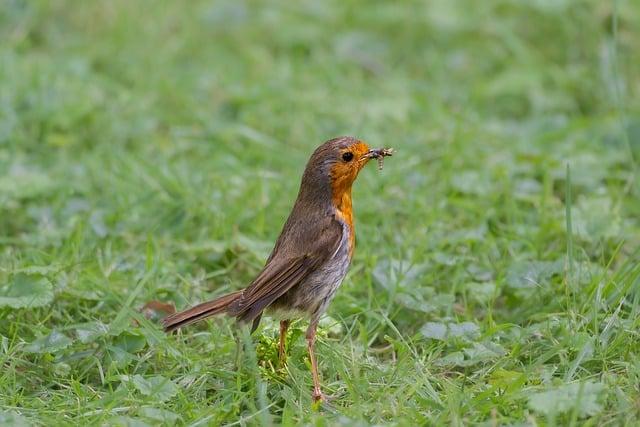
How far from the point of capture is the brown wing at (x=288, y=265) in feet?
14.0

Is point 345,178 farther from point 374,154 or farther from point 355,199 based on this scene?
point 355,199

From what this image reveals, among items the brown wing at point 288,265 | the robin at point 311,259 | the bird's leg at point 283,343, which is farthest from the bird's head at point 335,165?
the bird's leg at point 283,343

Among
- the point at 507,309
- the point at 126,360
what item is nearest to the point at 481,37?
the point at 507,309

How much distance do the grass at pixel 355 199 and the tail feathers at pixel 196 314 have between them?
132 millimetres

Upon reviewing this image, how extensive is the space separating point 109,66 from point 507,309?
3.90m

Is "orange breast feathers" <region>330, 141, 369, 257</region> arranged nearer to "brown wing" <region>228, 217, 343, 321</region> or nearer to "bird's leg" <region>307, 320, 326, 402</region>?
"brown wing" <region>228, 217, 343, 321</region>

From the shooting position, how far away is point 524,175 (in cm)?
634

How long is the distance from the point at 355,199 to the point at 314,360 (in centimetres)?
186

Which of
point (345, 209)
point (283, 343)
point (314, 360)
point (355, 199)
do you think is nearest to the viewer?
point (314, 360)

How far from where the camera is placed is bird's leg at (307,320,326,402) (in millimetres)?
Answer: 4180

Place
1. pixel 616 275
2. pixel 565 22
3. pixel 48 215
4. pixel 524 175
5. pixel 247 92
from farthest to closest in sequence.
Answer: pixel 565 22
pixel 247 92
pixel 524 175
pixel 48 215
pixel 616 275

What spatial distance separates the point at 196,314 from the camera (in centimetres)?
430

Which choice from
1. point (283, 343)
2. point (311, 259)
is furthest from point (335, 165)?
point (283, 343)

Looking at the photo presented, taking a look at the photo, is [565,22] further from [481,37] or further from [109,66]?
[109,66]
